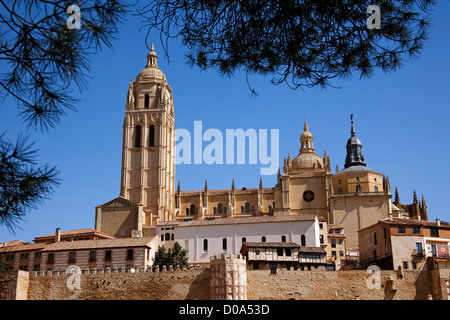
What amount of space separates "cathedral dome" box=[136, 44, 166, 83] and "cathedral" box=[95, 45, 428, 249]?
0.14 m

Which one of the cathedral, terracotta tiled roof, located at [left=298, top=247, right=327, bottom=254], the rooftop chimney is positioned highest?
the cathedral

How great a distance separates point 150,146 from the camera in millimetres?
77625

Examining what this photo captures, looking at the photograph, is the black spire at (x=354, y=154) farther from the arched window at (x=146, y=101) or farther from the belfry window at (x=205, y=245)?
the belfry window at (x=205, y=245)

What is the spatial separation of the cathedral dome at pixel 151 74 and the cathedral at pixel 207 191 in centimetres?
14

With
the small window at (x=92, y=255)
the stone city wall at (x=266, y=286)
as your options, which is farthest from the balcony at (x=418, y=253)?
the small window at (x=92, y=255)

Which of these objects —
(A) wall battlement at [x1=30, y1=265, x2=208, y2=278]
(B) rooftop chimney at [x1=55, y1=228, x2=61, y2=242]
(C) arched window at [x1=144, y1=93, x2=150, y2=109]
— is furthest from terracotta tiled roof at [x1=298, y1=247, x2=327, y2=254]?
(C) arched window at [x1=144, y1=93, x2=150, y2=109]

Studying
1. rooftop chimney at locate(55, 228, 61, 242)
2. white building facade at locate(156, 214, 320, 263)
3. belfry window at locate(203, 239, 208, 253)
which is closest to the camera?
white building facade at locate(156, 214, 320, 263)

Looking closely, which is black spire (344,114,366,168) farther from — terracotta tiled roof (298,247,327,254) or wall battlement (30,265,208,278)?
wall battlement (30,265,208,278)

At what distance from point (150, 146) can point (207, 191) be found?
987cm

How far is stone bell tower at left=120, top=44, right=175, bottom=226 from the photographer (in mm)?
74125

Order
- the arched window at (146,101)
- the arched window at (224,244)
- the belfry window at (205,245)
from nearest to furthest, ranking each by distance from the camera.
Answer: the arched window at (224,244)
the belfry window at (205,245)
the arched window at (146,101)

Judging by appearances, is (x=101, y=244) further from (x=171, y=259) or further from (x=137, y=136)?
(x=137, y=136)

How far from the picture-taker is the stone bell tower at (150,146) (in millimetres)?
74125
